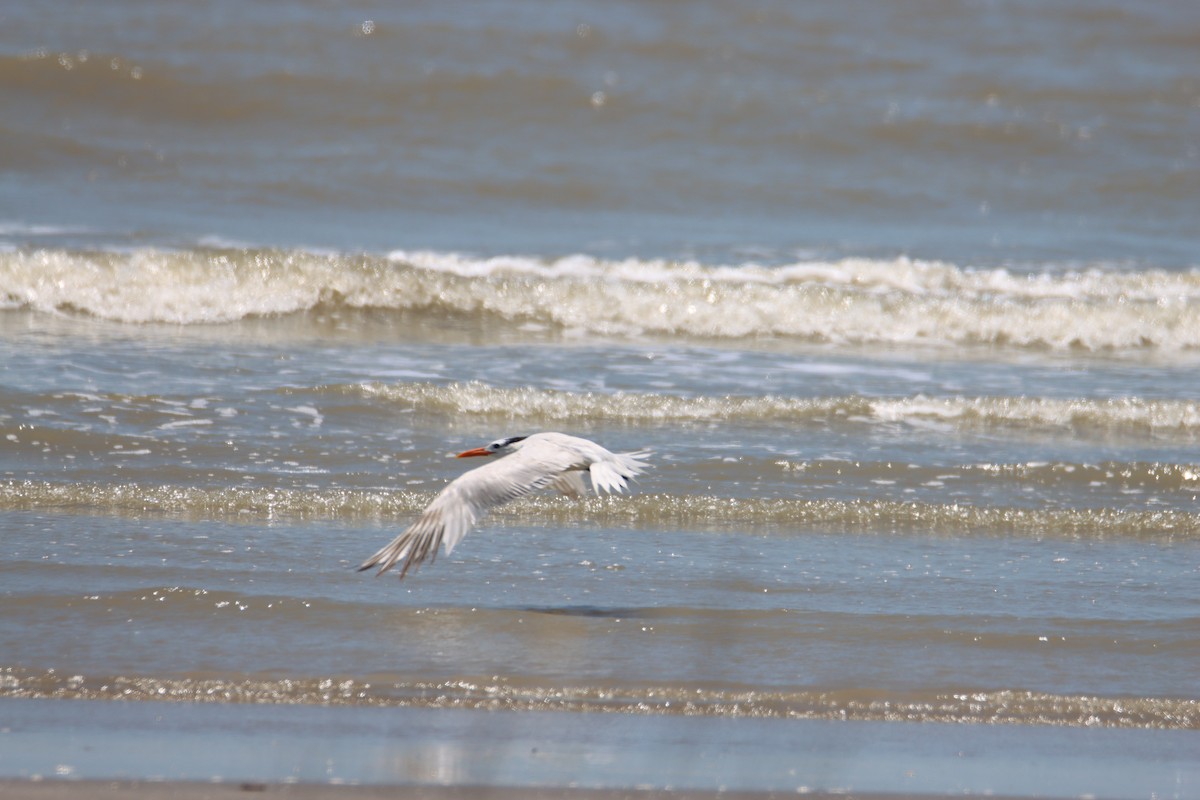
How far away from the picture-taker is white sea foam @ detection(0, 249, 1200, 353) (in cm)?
988

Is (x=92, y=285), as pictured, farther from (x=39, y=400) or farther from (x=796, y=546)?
(x=796, y=546)

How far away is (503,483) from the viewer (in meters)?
4.89

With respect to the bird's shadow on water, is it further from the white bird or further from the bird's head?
the bird's head

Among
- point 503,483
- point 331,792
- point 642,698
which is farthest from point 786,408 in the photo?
point 331,792

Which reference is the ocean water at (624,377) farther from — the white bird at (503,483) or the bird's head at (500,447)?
the bird's head at (500,447)

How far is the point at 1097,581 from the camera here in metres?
5.01

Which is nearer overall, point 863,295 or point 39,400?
point 39,400

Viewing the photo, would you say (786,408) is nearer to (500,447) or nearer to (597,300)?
(500,447)

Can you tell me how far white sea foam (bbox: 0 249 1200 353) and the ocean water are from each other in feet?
0.13

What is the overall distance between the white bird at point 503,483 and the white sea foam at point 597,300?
177 inches

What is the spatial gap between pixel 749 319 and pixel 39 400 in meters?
4.97

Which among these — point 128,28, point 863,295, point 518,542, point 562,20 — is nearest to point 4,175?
point 128,28

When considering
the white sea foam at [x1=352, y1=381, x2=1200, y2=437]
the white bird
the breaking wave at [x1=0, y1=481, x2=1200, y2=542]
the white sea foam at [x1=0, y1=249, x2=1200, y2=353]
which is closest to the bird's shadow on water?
the white bird

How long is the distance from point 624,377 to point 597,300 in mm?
1986
